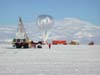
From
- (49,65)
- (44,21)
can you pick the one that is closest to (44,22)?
(44,21)

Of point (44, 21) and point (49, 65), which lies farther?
point (44, 21)

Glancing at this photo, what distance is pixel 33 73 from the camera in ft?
61.5

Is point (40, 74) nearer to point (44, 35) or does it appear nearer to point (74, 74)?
point (74, 74)

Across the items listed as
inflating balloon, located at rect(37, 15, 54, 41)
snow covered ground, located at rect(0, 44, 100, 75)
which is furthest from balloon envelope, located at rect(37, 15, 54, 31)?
snow covered ground, located at rect(0, 44, 100, 75)

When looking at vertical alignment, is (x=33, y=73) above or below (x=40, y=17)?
below

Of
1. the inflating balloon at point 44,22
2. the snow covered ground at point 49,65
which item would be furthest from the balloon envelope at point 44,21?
the snow covered ground at point 49,65

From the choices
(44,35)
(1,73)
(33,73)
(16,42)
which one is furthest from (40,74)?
(44,35)

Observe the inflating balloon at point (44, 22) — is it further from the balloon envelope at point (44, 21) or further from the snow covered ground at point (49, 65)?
the snow covered ground at point (49, 65)

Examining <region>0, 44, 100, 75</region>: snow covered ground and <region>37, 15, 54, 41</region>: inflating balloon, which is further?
<region>37, 15, 54, 41</region>: inflating balloon

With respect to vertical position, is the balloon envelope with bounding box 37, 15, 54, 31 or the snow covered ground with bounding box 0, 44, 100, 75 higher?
the balloon envelope with bounding box 37, 15, 54, 31

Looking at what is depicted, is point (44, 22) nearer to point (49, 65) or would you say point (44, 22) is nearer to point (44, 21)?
point (44, 21)

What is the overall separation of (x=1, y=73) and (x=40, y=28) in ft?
436

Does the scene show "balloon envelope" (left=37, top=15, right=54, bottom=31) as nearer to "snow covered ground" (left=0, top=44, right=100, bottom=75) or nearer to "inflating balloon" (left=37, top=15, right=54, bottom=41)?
"inflating balloon" (left=37, top=15, right=54, bottom=41)

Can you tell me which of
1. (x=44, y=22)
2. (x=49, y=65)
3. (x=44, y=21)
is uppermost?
(x=44, y=21)
